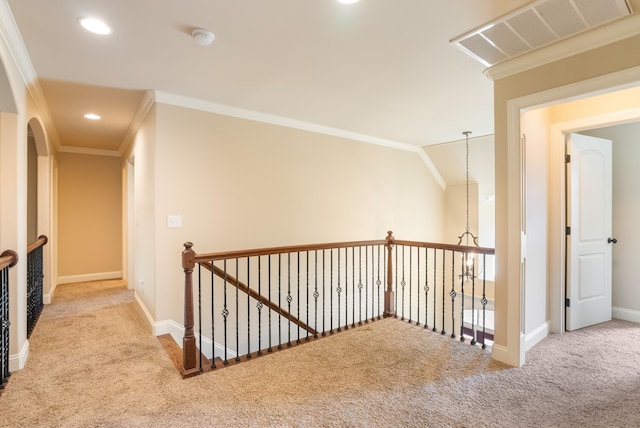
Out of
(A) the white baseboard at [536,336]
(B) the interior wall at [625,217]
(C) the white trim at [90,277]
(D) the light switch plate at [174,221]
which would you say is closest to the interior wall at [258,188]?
(D) the light switch plate at [174,221]

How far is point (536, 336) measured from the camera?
2.97 metres

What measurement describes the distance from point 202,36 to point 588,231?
13.6ft

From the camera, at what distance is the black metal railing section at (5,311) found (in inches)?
86.4

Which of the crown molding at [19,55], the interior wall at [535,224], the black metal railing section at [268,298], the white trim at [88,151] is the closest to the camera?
the crown molding at [19,55]

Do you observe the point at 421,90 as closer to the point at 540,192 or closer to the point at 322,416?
the point at 540,192

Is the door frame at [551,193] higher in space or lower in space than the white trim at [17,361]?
higher

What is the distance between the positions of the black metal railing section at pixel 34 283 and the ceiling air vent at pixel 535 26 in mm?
4405

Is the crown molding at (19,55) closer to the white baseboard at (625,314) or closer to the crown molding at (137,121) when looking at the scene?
the crown molding at (137,121)

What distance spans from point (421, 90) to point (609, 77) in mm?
1443

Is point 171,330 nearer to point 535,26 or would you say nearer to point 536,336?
point 536,336

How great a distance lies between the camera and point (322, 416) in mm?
1891

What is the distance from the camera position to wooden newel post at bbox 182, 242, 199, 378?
2.38 m

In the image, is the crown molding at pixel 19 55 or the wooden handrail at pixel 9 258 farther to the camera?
the wooden handrail at pixel 9 258

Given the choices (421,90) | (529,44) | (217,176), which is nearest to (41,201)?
(217,176)
